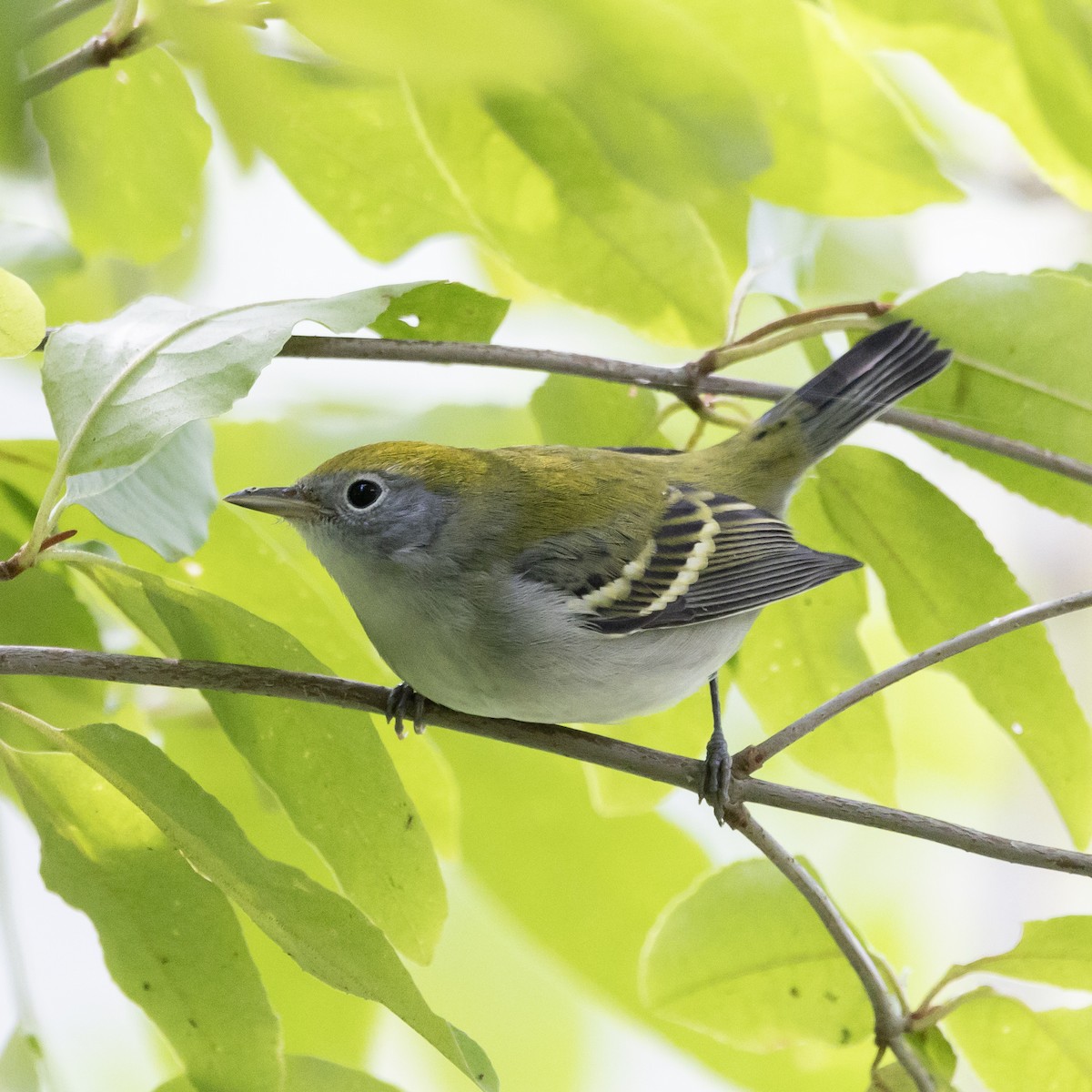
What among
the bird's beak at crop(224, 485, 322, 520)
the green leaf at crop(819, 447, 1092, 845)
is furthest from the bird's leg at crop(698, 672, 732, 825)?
the bird's beak at crop(224, 485, 322, 520)

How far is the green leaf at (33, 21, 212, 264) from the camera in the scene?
1.13 meters

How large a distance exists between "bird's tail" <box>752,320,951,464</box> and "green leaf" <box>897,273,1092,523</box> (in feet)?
0.07

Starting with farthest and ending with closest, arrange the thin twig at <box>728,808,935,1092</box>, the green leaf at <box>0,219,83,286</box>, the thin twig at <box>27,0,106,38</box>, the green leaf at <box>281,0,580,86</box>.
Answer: the green leaf at <box>0,219,83,286</box> → the thin twig at <box>728,808,935,1092</box> → the thin twig at <box>27,0,106,38</box> → the green leaf at <box>281,0,580,86</box>

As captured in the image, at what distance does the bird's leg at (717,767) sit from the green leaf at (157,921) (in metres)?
0.41

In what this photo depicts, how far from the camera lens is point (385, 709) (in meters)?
0.94

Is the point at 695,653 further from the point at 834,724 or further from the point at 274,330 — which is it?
the point at 274,330

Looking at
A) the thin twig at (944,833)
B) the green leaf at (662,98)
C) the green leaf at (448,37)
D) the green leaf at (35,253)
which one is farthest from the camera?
the green leaf at (35,253)

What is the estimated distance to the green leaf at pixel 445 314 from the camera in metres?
1.05

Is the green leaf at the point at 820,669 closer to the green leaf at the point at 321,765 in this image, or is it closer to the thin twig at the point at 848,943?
the thin twig at the point at 848,943

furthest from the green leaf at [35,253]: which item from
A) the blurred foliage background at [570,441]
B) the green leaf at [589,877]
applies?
the green leaf at [589,877]

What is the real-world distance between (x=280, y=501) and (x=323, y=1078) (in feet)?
1.80

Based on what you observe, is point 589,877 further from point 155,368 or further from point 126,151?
point 126,151

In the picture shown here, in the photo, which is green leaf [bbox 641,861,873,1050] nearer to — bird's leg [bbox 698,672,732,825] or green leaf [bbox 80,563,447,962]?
bird's leg [bbox 698,672,732,825]

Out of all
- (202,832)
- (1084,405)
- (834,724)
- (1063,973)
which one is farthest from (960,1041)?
(202,832)
